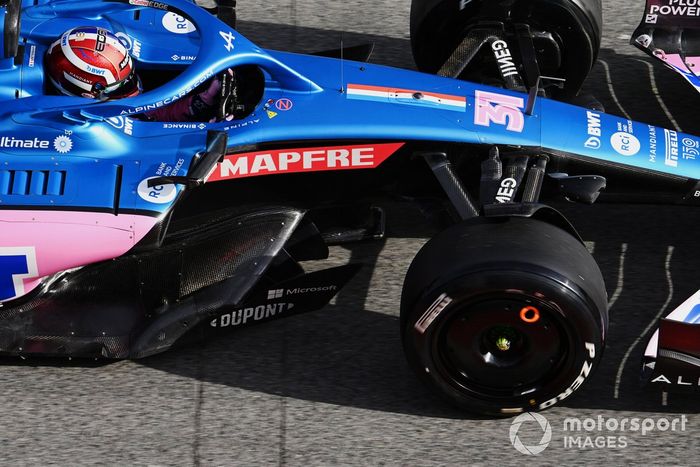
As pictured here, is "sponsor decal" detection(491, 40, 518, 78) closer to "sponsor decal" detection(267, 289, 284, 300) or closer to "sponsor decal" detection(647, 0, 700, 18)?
"sponsor decal" detection(647, 0, 700, 18)

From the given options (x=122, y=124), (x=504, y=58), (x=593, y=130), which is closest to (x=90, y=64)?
(x=122, y=124)

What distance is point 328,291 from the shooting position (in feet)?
16.5

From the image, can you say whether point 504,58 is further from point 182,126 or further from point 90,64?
point 90,64

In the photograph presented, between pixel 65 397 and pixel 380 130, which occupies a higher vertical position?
pixel 380 130

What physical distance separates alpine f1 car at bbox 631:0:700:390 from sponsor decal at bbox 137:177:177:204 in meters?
2.04

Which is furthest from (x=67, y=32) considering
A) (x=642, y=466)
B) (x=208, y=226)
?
(x=642, y=466)

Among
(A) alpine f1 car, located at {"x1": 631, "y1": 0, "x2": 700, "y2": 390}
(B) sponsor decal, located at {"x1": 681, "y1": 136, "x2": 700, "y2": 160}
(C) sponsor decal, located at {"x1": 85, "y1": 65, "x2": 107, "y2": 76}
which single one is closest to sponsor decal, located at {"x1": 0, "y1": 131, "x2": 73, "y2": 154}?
(C) sponsor decal, located at {"x1": 85, "y1": 65, "x2": 107, "y2": 76}

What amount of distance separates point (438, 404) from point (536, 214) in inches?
34.4

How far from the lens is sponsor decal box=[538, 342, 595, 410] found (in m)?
4.34

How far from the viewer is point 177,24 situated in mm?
5695

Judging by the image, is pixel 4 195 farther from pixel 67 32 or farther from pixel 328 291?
pixel 328 291

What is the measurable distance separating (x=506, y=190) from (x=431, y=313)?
0.81m

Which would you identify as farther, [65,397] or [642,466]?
[65,397]

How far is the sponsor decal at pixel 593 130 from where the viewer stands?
5.17 metres
